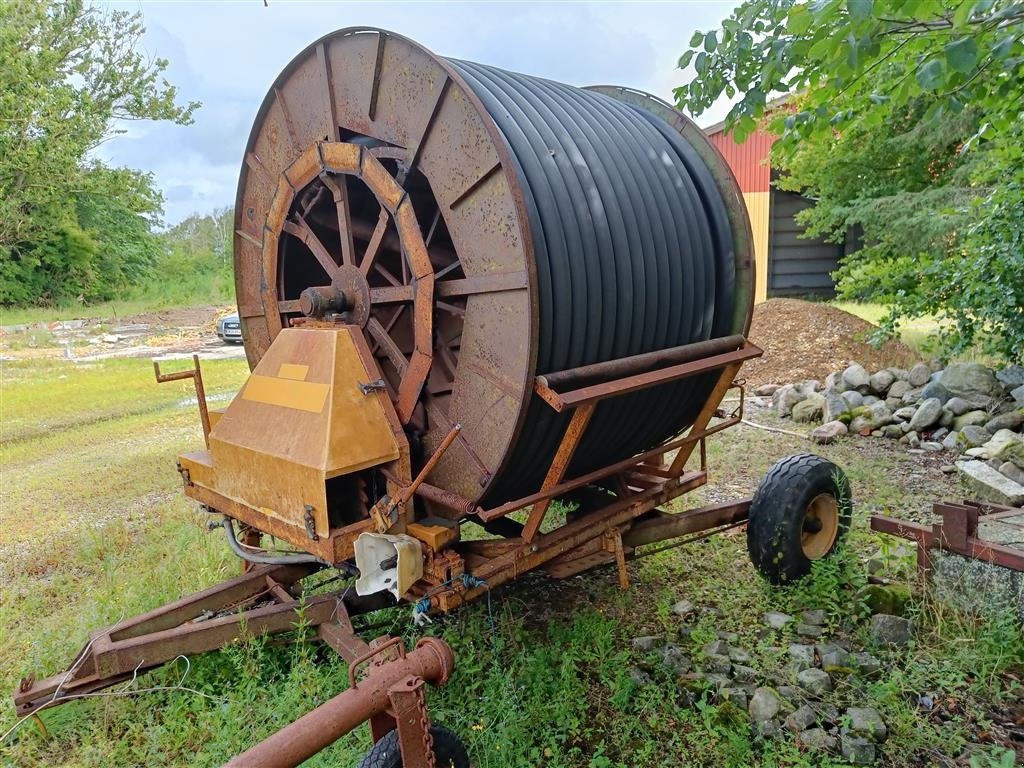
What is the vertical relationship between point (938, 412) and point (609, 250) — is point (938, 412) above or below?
below

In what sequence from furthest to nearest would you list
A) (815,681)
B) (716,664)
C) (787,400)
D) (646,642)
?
1. (787,400)
2. (646,642)
3. (716,664)
4. (815,681)

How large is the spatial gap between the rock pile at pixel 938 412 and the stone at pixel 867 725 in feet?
10.2

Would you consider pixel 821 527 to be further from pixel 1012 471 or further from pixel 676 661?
pixel 1012 471

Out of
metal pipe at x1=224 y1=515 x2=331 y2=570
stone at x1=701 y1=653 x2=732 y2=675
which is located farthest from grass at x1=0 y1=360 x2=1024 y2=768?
metal pipe at x1=224 y1=515 x2=331 y2=570

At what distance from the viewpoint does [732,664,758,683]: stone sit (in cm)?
348

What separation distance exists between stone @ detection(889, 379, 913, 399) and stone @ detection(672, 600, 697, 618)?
5.27 meters

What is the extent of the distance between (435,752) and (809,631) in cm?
228

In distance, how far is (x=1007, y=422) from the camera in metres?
6.89

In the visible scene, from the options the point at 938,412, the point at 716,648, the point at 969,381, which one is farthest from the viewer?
the point at 969,381

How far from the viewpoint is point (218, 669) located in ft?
12.1

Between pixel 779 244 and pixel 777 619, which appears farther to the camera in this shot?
pixel 779 244

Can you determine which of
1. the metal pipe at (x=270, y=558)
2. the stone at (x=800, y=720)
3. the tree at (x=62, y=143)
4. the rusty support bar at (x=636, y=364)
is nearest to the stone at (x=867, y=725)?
the stone at (x=800, y=720)

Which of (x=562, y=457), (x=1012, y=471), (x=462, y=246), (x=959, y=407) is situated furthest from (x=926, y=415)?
(x=462, y=246)

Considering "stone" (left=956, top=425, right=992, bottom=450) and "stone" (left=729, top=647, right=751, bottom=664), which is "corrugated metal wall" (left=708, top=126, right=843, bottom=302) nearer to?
"stone" (left=956, top=425, right=992, bottom=450)
